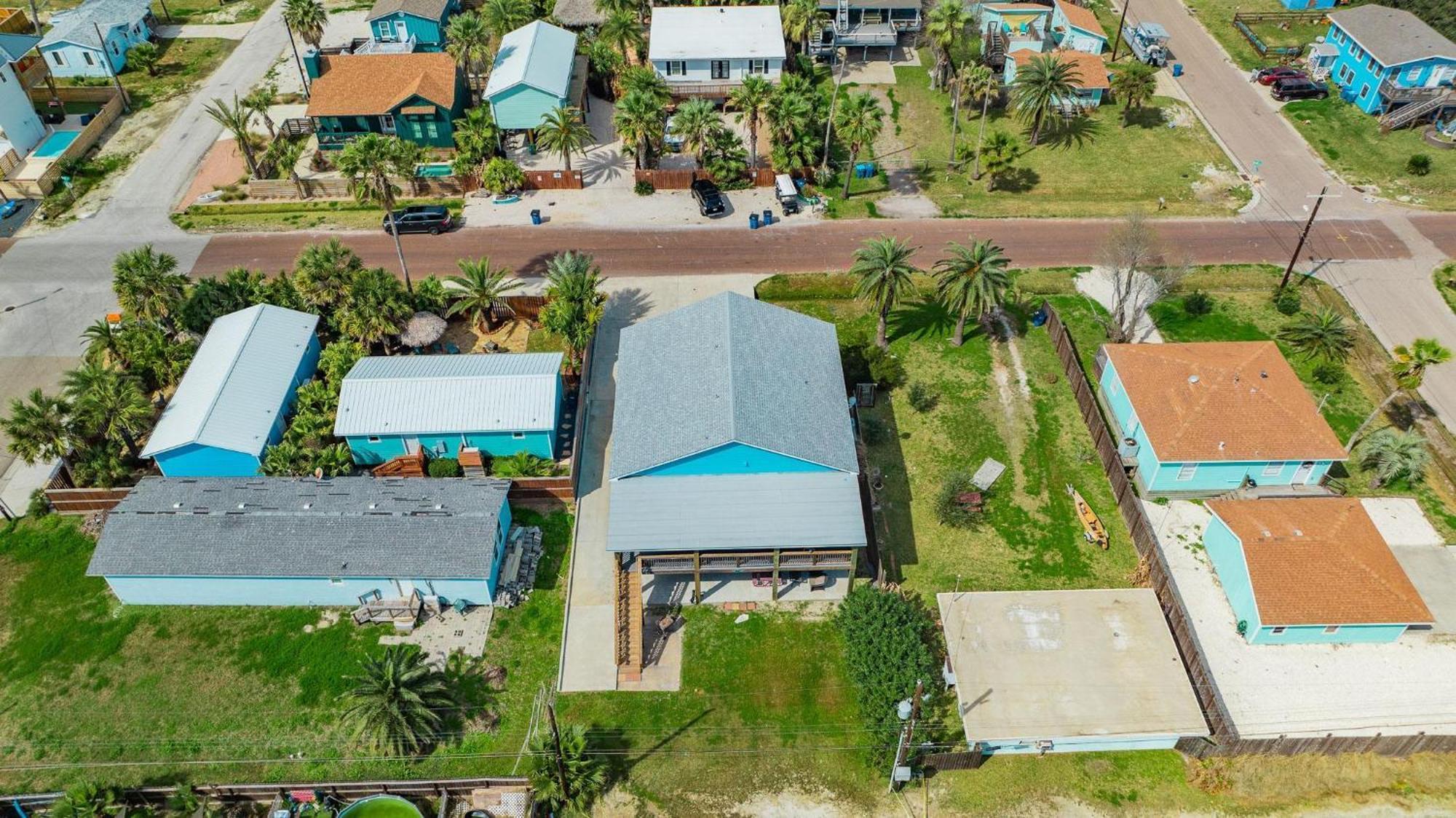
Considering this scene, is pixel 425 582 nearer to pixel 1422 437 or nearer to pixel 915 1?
pixel 1422 437

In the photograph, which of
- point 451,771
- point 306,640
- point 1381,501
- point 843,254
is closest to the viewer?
point 451,771

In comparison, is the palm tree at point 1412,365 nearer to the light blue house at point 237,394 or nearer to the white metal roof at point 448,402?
the white metal roof at point 448,402

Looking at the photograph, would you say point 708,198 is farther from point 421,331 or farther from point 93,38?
point 93,38

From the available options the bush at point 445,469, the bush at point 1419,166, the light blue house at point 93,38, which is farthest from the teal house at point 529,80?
the bush at point 1419,166

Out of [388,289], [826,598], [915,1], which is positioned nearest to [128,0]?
[388,289]

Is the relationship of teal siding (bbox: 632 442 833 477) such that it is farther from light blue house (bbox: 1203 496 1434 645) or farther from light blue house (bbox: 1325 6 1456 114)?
light blue house (bbox: 1325 6 1456 114)

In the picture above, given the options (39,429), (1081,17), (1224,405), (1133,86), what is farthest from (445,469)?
(1081,17)
